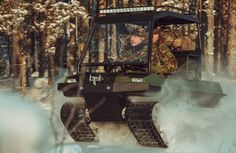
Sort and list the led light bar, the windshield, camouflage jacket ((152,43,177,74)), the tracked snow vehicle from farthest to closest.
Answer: camouflage jacket ((152,43,177,74)) → the led light bar → the windshield → the tracked snow vehicle

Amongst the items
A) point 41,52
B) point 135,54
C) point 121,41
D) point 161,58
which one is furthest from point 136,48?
point 41,52

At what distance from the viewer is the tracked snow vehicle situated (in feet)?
27.8

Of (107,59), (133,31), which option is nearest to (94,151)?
(107,59)

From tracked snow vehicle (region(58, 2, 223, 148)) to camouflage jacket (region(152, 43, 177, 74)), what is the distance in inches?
11.4

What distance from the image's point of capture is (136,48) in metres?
9.45

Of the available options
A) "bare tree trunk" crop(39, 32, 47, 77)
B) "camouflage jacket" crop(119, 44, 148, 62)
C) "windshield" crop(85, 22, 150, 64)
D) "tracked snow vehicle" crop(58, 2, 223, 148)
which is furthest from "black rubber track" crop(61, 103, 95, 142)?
"bare tree trunk" crop(39, 32, 47, 77)

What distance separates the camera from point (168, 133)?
8828 millimetres

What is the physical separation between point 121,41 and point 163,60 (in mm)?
979

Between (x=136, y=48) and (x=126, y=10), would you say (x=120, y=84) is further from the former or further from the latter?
(x=126, y=10)

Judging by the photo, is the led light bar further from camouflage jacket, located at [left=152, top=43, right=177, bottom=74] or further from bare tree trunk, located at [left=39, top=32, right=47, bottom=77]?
bare tree trunk, located at [left=39, top=32, right=47, bottom=77]

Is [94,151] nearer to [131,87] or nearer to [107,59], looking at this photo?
[131,87]

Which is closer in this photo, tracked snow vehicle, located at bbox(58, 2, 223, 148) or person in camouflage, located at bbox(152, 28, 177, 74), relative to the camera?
tracked snow vehicle, located at bbox(58, 2, 223, 148)

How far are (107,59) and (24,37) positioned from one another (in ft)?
42.9

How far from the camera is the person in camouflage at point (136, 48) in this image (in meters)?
9.28
